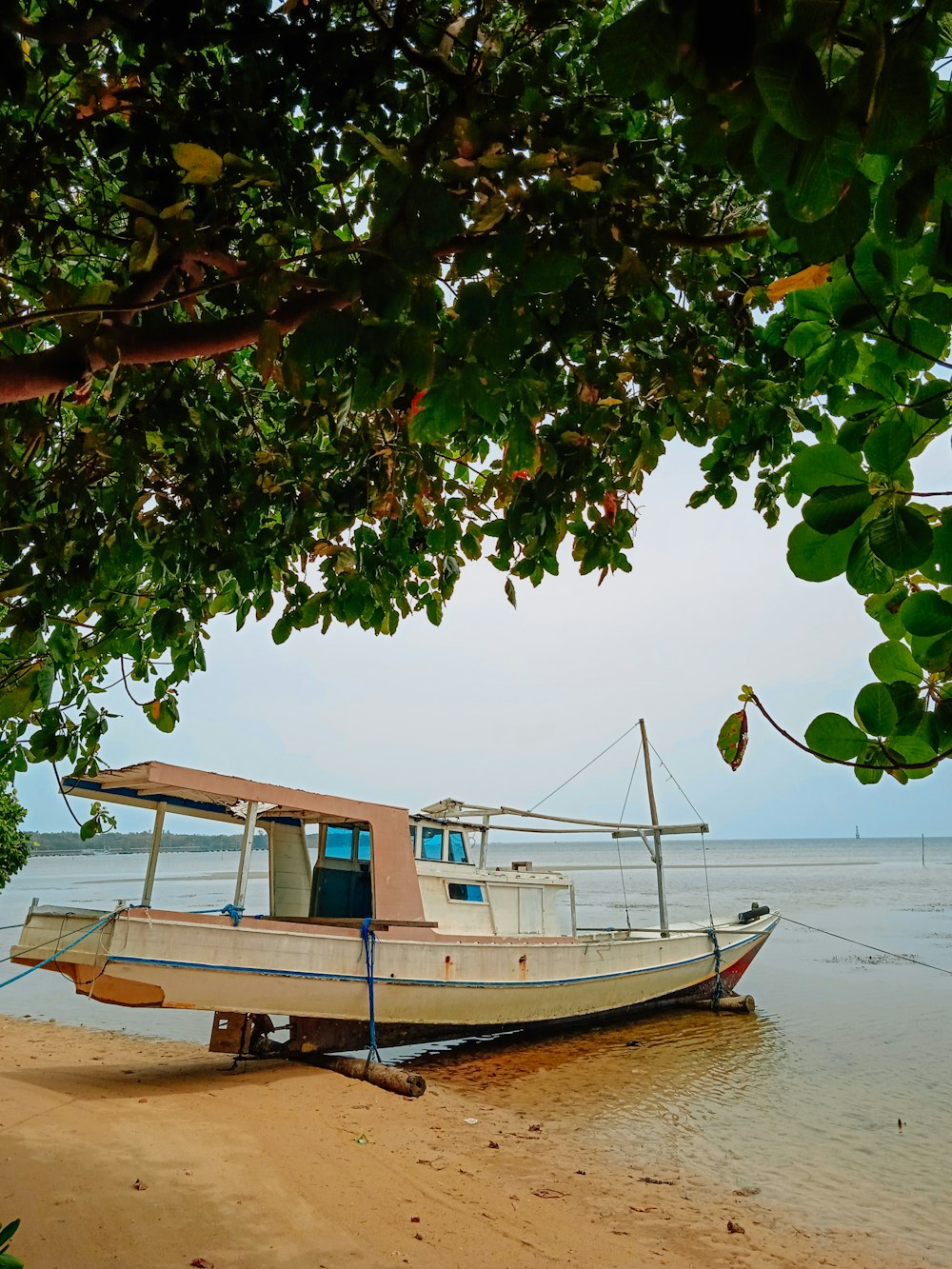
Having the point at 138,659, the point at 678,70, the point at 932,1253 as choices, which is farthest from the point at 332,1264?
the point at 678,70

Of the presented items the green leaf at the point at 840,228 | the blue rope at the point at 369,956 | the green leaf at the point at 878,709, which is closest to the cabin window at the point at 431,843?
the blue rope at the point at 369,956

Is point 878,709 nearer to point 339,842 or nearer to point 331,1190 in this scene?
point 331,1190

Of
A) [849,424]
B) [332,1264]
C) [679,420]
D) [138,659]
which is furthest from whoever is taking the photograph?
[138,659]

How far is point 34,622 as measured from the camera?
11.6 ft

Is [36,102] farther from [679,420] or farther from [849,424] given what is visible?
[849,424]

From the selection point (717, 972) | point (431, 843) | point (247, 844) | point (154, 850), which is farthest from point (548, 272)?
point (717, 972)

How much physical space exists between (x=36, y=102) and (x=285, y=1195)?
229 inches

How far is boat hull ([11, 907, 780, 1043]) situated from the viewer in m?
7.80

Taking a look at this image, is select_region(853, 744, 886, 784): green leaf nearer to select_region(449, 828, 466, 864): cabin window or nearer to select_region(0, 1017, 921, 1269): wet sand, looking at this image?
select_region(0, 1017, 921, 1269): wet sand

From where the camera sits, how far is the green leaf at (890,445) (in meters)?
1.25

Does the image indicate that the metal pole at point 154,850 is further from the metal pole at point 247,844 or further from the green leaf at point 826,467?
the green leaf at point 826,467

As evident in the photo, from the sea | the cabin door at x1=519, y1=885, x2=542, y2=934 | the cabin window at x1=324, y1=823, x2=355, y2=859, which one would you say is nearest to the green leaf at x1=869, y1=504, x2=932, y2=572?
the sea

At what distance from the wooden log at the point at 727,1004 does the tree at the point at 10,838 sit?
39.9 feet

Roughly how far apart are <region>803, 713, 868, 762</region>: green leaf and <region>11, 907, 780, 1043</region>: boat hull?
25.4 feet
